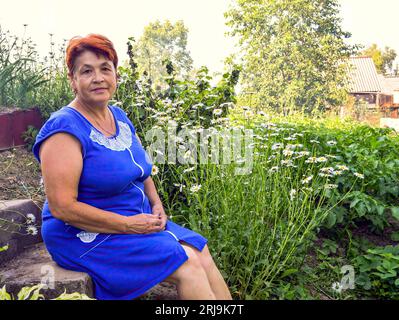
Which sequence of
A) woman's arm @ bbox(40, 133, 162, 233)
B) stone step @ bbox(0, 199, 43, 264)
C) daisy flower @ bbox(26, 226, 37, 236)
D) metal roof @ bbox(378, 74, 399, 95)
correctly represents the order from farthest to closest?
metal roof @ bbox(378, 74, 399, 95) → daisy flower @ bbox(26, 226, 37, 236) → stone step @ bbox(0, 199, 43, 264) → woman's arm @ bbox(40, 133, 162, 233)

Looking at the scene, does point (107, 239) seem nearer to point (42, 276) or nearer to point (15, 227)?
point (42, 276)

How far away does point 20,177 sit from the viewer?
3.13 metres

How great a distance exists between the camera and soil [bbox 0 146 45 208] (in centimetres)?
286

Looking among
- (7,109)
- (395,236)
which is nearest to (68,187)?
(7,109)

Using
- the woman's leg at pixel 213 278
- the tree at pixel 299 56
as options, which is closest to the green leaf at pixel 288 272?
the woman's leg at pixel 213 278

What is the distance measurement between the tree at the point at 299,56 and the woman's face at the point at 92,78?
1989cm

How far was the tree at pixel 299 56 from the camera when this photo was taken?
21.8 metres

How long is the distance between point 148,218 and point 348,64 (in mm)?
22876

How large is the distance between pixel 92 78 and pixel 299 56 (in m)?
21.1

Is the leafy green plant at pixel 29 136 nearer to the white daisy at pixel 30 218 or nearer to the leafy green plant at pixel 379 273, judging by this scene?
the white daisy at pixel 30 218

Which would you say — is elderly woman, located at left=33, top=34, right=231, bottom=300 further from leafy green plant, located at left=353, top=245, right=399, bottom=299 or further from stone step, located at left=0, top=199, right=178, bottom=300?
leafy green plant, located at left=353, top=245, right=399, bottom=299

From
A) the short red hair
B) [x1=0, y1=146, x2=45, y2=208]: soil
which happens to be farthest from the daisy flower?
the short red hair

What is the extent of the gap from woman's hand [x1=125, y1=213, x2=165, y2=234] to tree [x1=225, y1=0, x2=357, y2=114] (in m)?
20.0

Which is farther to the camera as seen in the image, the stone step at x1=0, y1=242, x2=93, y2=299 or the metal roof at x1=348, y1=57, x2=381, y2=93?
the metal roof at x1=348, y1=57, x2=381, y2=93
